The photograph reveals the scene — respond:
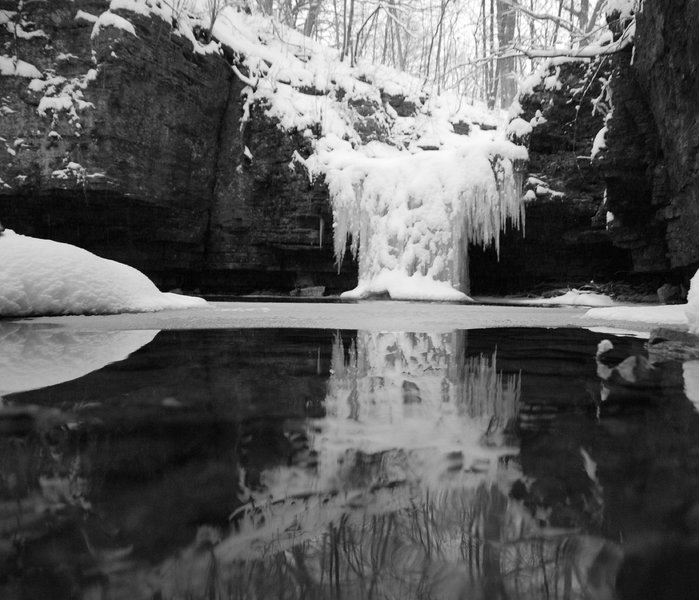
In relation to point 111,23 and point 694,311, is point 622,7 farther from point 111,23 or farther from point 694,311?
point 111,23

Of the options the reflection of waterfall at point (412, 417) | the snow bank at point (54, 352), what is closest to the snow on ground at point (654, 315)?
the reflection of waterfall at point (412, 417)

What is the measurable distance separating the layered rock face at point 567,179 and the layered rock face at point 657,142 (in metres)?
0.55

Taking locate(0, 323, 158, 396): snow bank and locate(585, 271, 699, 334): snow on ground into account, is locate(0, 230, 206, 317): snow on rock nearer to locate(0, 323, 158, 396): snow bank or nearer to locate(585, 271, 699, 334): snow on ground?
locate(0, 323, 158, 396): snow bank

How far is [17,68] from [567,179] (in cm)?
868

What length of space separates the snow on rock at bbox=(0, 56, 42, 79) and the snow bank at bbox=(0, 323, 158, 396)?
20.5 ft

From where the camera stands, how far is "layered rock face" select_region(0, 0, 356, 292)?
23.0ft

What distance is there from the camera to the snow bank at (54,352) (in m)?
1.41

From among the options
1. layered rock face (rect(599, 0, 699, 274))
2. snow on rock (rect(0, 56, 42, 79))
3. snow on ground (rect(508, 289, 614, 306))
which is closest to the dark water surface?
layered rock face (rect(599, 0, 699, 274))

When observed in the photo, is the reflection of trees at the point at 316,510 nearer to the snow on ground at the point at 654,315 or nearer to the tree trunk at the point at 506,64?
the snow on ground at the point at 654,315

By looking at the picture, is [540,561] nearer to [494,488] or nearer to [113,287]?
[494,488]

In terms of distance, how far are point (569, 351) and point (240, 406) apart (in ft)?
5.23

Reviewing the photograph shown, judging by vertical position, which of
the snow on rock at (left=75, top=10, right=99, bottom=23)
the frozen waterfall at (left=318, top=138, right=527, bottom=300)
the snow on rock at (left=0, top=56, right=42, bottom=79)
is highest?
Result: the snow on rock at (left=75, top=10, right=99, bottom=23)

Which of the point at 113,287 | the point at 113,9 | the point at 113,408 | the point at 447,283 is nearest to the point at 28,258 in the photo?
the point at 113,287

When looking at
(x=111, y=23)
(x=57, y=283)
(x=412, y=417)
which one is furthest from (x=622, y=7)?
(x=111, y=23)
